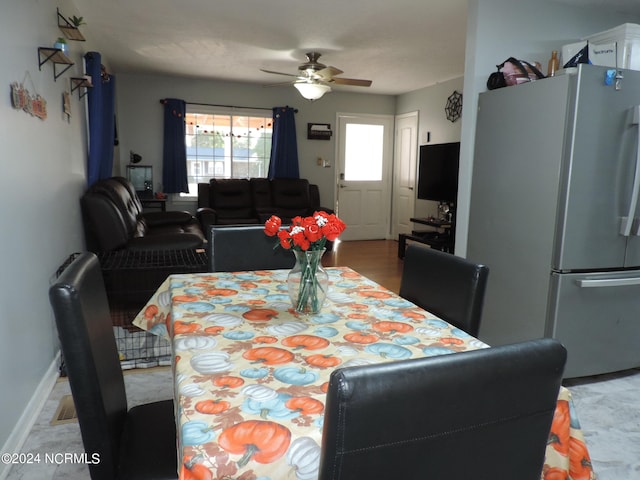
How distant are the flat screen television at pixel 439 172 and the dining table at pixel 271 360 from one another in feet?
13.2

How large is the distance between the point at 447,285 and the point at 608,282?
1438 millimetres

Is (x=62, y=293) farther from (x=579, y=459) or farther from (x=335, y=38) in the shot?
(x=335, y=38)

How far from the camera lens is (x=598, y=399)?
8.24 feet

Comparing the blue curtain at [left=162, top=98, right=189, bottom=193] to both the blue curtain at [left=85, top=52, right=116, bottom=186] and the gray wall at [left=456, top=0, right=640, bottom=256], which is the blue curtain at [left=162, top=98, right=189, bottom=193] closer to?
the blue curtain at [left=85, top=52, right=116, bottom=186]

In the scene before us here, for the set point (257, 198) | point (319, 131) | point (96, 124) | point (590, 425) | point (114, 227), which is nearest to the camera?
point (590, 425)

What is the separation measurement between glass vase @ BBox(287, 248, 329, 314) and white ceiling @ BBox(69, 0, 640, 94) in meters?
2.66

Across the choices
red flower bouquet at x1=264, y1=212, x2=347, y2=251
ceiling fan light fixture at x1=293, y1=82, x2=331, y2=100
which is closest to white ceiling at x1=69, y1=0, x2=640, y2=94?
ceiling fan light fixture at x1=293, y1=82, x2=331, y2=100

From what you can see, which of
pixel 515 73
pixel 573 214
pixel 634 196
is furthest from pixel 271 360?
pixel 515 73

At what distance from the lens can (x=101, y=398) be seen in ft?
3.50

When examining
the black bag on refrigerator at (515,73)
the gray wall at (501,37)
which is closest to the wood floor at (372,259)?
the gray wall at (501,37)

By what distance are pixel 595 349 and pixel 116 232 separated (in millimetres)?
3364

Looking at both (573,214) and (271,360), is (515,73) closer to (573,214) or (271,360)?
(573,214)

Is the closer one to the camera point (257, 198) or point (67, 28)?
point (67, 28)

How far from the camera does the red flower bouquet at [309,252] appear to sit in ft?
4.63
